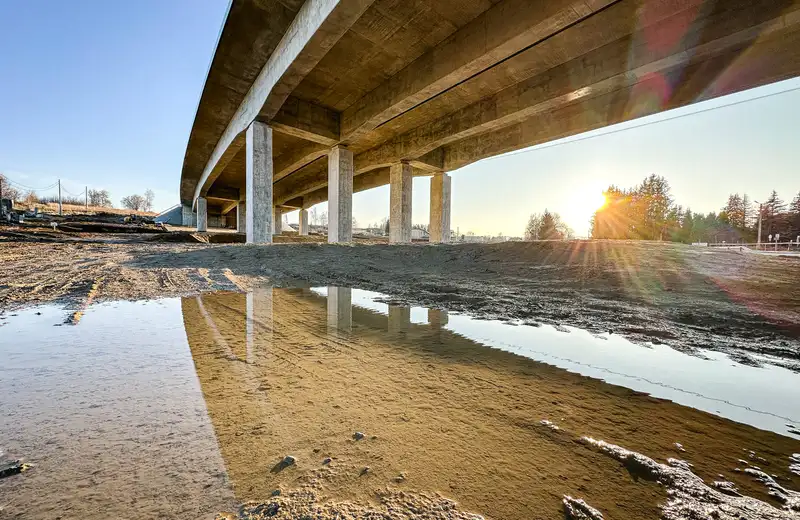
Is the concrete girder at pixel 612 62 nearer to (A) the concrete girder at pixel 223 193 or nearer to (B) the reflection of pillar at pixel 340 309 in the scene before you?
(B) the reflection of pillar at pixel 340 309

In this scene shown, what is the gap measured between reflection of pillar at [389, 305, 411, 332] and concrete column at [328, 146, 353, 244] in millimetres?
12028

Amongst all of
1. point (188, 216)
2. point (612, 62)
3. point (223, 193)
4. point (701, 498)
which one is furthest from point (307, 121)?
point (188, 216)

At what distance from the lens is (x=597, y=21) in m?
7.66

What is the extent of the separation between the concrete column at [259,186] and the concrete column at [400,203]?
23.3 ft

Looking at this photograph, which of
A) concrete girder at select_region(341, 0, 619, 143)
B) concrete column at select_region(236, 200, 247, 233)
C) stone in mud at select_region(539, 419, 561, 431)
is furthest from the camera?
concrete column at select_region(236, 200, 247, 233)

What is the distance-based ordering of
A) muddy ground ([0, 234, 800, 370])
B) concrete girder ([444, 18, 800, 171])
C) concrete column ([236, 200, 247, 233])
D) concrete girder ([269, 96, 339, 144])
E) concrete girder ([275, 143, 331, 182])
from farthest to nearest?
concrete column ([236, 200, 247, 233]), concrete girder ([275, 143, 331, 182]), concrete girder ([269, 96, 339, 144]), concrete girder ([444, 18, 800, 171]), muddy ground ([0, 234, 800, 370])

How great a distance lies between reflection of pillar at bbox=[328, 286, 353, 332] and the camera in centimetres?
339

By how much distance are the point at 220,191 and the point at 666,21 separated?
36.9 metres

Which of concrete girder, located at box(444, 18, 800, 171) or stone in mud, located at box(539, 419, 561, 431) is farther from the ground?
concrete girder, located at box(444, 18, 800, 171)

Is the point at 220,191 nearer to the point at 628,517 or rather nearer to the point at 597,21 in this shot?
the point at 597,21

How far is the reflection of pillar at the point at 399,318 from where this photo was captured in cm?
333

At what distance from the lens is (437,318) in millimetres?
3738

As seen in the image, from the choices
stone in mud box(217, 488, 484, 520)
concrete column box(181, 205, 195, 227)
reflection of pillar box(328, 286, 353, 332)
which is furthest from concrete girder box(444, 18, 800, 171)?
concrete column box(181, 205, 195, 227)

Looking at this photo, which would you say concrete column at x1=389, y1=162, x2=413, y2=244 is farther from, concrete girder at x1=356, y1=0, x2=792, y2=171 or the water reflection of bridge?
the water reflection of bridge
